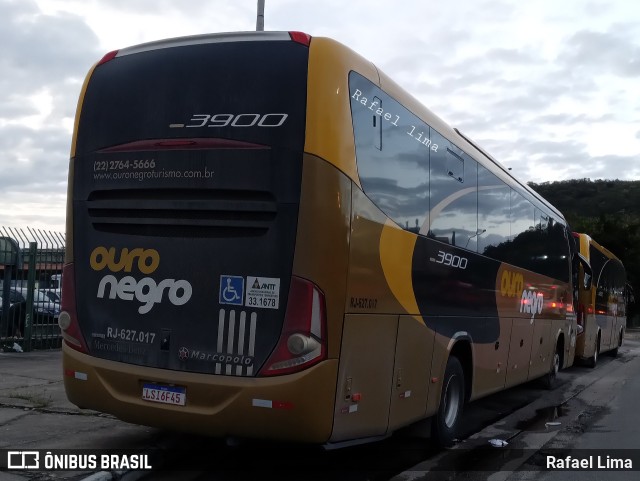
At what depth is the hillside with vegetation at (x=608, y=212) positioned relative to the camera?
56.0m

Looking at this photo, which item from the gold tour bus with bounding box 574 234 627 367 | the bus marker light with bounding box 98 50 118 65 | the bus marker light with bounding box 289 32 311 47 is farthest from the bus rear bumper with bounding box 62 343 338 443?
the gold tour bus with bounding box 574 234 627 367

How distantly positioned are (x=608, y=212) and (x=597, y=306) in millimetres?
70836

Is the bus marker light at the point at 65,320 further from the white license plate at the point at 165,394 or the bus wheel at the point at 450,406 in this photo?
the bus wheel at the point at 450,406

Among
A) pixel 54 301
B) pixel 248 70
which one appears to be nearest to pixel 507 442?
pixel 248 70

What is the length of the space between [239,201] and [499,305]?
5.48m

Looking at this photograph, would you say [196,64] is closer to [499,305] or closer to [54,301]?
[499,305]

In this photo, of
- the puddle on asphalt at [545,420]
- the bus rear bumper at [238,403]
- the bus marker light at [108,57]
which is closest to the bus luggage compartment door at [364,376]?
the bus rear bumper at [238,403]

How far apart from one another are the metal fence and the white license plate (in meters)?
8.58

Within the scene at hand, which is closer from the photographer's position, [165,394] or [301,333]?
[301,333]

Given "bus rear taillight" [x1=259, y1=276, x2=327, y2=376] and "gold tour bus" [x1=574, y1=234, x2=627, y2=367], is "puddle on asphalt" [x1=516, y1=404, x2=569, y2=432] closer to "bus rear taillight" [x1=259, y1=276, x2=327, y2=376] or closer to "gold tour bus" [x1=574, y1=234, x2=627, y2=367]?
"bus rear taillight" [x1=259, y1=276, x2=327, y2=376]

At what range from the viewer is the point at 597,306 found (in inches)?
774

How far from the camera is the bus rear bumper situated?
525cm

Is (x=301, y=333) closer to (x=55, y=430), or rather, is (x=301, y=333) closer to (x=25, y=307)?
(x=55, y=430)

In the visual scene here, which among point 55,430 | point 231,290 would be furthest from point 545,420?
point 55,430
